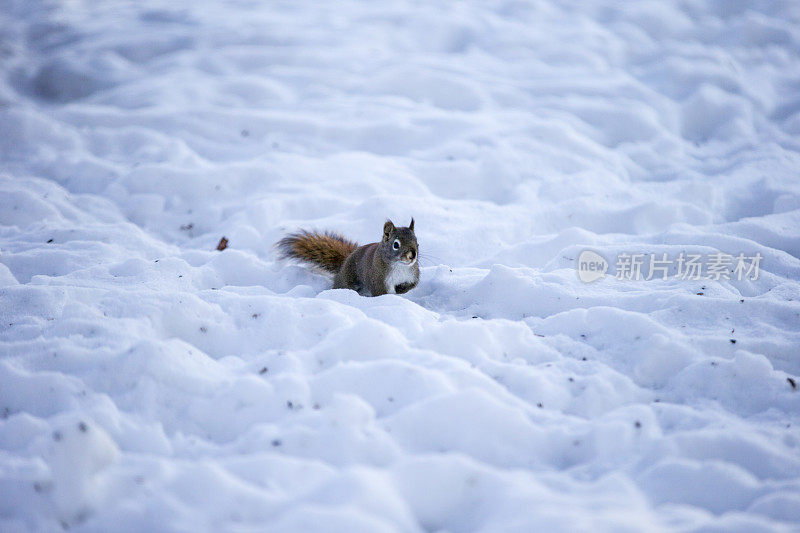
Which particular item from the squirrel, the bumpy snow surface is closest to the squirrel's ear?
the squirrel

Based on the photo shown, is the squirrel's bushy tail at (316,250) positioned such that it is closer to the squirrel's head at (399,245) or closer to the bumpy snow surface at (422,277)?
the bumpy snow surface at (422,277)

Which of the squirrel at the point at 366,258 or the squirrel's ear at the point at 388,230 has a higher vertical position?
the squirrel's ear at the point at 388,230

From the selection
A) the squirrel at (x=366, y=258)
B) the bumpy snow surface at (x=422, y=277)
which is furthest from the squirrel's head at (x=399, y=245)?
the bumpy snow surface at (x=422, y=277)

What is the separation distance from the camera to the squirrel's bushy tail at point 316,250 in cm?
373

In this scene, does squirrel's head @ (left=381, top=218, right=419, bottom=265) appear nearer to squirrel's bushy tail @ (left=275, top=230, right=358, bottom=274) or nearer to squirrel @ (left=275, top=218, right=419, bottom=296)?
squirrel @ (left=275, top=218, right=419, bottom=296)

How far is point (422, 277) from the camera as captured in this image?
3.82 metres

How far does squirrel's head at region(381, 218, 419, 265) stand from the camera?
330 cm

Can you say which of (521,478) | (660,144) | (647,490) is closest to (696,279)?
(647,490)

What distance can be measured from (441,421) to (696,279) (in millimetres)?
2145

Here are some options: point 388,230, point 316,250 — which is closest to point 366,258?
point 388,230

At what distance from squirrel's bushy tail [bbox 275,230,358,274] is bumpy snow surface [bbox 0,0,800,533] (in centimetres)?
15

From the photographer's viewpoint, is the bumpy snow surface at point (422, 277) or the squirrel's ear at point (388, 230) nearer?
the bumpy snow surface at point (422, 277)

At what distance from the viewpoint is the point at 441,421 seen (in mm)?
2211

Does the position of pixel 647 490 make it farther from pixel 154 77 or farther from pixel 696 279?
pixel 154 77
